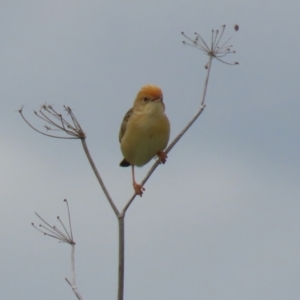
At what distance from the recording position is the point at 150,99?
396 inches

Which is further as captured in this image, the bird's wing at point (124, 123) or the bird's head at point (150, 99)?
the bird's wing at point (124, 123)

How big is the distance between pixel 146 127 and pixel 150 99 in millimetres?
494

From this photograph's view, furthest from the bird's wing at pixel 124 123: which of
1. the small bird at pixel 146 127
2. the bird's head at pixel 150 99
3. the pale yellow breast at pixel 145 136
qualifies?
the bird's head at pixel 150 99

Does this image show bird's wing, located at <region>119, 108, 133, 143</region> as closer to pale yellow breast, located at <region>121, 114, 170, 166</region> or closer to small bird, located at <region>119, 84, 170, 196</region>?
small bird, located at <region>119, 84, 170, 196</region>

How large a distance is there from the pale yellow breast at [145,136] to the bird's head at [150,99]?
0.42ft

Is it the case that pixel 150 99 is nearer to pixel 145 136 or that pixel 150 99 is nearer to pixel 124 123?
pixel 145 136

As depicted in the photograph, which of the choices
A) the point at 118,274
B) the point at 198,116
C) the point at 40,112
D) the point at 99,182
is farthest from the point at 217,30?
the point at 118,274

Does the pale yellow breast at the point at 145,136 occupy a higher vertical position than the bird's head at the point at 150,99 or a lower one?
lower

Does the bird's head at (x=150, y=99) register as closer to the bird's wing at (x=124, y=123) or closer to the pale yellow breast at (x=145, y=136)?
the pale yellow breast at (x=145, y=136)

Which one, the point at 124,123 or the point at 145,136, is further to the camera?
the point at 124,123

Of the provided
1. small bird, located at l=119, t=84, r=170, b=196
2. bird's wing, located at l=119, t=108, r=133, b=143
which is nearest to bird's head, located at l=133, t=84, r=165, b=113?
small bird, located at l=119, t=84, r=170, b=196

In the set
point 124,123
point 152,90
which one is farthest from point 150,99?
point 124,123

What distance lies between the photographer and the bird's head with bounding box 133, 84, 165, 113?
988 centimetres

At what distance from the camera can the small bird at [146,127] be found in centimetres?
1008
